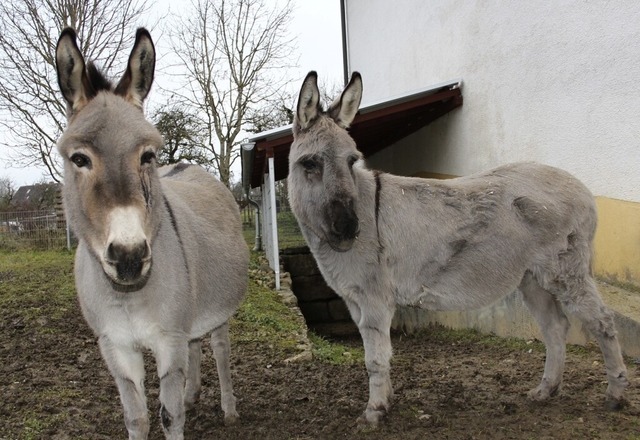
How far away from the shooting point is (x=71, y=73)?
8.42 ft

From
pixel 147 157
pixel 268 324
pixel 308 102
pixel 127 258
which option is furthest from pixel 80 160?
pixel 268 324

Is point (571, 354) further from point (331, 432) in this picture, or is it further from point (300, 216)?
point (300, 216)

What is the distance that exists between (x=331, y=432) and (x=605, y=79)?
524cm

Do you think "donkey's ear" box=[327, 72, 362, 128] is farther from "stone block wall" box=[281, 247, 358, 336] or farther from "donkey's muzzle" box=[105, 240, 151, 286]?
"stone block wall" box=[281, 247, 358, 336]

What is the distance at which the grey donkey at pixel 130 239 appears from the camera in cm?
233

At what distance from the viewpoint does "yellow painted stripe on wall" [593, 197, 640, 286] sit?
5828mm

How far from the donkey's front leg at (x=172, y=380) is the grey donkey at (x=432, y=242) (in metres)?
1.39

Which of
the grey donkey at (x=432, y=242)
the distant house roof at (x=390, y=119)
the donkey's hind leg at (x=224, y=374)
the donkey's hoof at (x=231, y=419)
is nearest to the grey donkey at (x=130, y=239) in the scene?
the donkey's hind leg at (x=224, y=374)

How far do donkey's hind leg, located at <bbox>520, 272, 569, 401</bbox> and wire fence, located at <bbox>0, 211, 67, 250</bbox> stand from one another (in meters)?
17.6

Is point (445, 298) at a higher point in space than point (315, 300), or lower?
higher

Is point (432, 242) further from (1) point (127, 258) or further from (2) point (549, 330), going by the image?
(1) point (127, 258)

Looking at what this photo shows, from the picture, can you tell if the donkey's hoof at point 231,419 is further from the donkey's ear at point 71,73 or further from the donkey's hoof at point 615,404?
the donkey's hoof at point 615,404

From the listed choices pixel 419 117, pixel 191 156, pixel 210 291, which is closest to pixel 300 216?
pixel 210 291

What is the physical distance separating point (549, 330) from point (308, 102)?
2.76 metres
